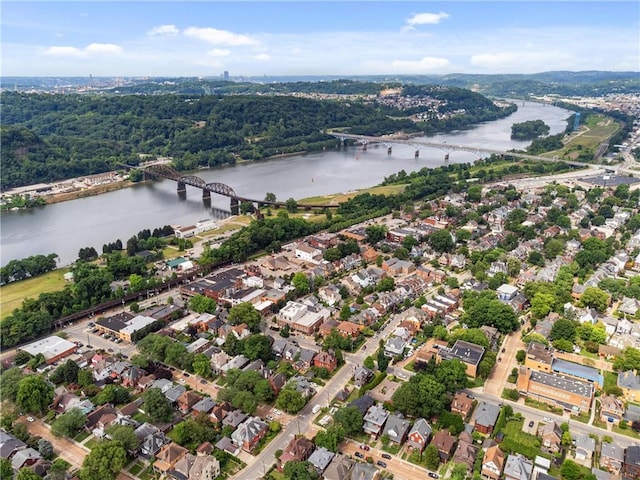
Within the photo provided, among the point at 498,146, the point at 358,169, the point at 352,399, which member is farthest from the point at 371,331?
the point at 498,146

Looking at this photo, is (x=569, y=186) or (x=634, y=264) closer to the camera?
(x=634, y=264)

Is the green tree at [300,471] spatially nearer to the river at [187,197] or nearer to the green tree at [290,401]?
the green tree at [290,401]

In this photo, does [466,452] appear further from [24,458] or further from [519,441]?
[24,458]

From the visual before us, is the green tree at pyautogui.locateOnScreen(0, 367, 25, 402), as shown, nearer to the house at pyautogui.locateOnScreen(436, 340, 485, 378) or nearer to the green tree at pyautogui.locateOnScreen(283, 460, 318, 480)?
the green tree at pyautogui.locateOnScreen(283, 460, 318, 480)

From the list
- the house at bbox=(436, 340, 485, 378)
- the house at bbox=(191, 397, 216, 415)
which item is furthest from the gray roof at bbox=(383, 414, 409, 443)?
the house at bbox=(191, 397, 216, 415)

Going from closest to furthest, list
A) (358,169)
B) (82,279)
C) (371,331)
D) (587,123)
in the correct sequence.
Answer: (371,331)
(82,279)
(358,169)
(587,123)

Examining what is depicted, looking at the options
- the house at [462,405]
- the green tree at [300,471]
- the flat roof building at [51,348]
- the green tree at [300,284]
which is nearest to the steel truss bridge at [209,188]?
the green tree at [300,284]

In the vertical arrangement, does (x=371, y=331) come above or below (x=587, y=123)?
below

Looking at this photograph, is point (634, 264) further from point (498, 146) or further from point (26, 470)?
point (498, 146)
